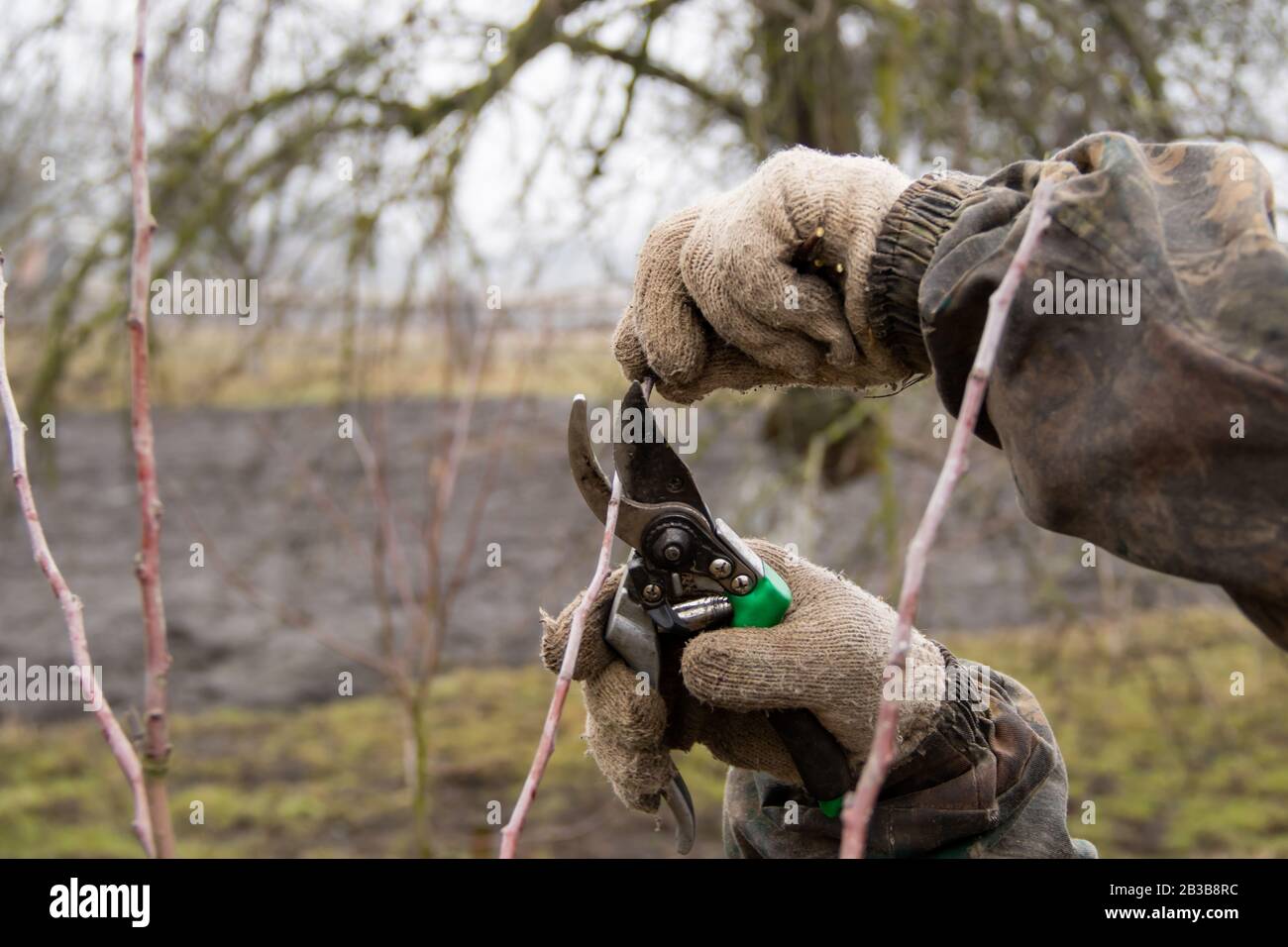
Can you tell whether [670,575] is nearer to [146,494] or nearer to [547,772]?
[146,494]

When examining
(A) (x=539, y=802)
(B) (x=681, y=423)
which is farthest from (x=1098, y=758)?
(B) (x=681, y=423)

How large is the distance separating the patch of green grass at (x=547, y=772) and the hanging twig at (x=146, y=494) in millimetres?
2497

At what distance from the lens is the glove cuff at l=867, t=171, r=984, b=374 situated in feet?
4.70

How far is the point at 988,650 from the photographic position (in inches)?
254

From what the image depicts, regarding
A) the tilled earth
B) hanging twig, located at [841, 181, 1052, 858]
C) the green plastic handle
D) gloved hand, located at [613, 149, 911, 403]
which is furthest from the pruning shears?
the tilled earth

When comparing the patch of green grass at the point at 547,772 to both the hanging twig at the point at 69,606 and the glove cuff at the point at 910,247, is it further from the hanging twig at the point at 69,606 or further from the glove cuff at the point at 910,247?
the glove cuff at the point at 910,247

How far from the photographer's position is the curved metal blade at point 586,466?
1551 mm

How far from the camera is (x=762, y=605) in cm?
154

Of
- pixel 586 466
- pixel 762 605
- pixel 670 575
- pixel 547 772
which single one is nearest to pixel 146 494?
pixel 586 466

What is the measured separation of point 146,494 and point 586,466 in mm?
543

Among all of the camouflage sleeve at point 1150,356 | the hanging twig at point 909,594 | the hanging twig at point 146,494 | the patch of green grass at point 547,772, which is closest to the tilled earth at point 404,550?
the patch of green grass at point 547,772

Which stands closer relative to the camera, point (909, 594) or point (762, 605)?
point (909, 594)

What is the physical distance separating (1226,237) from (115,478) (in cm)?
1038

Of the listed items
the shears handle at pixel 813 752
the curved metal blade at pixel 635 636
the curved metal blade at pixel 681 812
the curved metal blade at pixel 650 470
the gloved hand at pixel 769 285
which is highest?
the gloved hand at pixel 769 285
